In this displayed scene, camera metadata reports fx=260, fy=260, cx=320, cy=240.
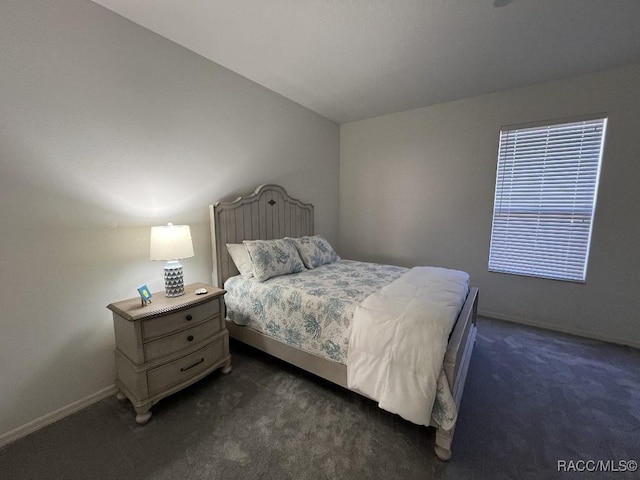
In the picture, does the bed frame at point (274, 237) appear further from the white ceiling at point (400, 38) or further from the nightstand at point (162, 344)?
the white ceiling at point (400, 38)

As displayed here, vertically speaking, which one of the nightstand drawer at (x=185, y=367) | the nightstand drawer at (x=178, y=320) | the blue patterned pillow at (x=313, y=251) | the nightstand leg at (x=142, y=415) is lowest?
the nightstand leg at (x=142, y=415)

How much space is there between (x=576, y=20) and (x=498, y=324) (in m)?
2.75

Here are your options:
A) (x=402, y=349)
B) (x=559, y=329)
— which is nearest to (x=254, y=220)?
(x=402, y=349)

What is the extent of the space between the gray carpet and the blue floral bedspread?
38cm

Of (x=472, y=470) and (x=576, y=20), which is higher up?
(x=576, y=20)

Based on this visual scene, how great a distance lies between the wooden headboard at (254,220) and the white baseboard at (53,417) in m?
1.07

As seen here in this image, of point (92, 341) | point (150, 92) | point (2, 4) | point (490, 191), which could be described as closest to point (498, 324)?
point (490, 191)

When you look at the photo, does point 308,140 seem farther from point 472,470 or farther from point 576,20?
point 472,470

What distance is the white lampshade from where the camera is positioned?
5.88 ft

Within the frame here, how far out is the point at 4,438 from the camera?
1454mm

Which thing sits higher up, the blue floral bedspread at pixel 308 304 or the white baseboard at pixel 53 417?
the blue floral bedspread at pixel 308 304

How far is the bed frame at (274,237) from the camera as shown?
4.83ft

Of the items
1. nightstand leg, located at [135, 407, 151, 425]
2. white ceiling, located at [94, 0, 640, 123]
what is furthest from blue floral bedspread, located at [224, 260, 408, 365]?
white ceiling, located at [94, 0, 640, 123]

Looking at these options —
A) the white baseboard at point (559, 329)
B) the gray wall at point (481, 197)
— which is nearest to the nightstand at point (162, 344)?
the gray wall at point (481, 197)
